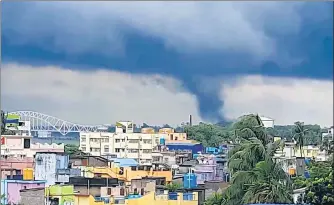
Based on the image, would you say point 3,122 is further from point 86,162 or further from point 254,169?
point 254,169

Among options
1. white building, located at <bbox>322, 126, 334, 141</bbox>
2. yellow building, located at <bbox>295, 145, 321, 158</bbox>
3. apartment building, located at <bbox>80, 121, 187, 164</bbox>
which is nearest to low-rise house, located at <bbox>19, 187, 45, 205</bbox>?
apartment building, located at <bbox>80, 121, 187, 164</bbox>

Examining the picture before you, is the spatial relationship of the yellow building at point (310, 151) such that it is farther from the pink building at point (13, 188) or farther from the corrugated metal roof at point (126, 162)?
the pink building at point (13, 188)

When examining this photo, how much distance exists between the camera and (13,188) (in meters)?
3.33

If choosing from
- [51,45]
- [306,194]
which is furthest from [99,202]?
[306,194]

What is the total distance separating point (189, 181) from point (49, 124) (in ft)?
2.40

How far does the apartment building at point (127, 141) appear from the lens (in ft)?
11.6

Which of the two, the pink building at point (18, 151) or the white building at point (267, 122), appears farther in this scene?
the white building at point (267, 122)

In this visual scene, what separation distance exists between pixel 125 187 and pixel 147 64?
0.60 metres

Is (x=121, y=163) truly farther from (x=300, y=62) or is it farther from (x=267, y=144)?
(x=300, y=62)

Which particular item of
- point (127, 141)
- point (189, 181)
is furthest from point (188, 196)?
point (127, 141)

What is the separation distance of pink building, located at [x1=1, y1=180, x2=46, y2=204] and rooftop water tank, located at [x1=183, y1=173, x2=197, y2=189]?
688 millimetres

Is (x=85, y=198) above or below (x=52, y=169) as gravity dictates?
below

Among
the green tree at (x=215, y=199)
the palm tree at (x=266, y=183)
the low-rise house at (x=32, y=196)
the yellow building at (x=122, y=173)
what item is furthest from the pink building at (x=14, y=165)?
the palm tree at (x=266, y=183)

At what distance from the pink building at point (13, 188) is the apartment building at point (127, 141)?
0.34 metres
